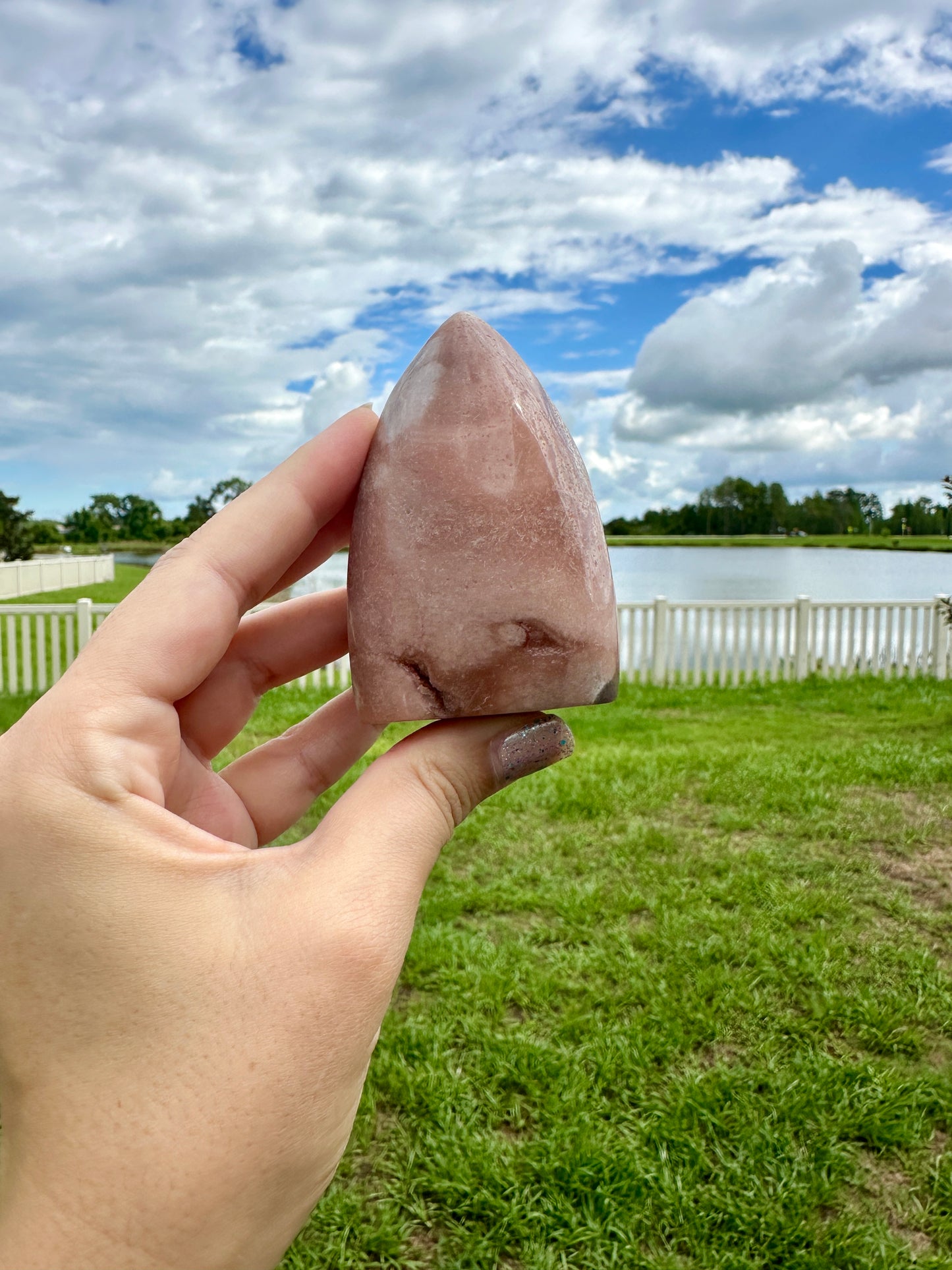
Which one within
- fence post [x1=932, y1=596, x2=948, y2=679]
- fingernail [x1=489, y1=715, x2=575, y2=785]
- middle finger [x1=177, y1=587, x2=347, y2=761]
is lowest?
fence post [x1=932, y1=596, x2=948, y2=679]

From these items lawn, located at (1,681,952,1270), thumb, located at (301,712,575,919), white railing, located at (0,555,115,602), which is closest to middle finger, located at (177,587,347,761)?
thumb, located at (301,712,575,919)

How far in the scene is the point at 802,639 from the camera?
1252 cm

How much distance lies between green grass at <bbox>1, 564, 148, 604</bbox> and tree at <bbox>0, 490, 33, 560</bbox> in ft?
9.67

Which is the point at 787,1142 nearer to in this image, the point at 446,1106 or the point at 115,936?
the point at 446,1106

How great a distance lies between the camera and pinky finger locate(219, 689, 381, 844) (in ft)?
6.98

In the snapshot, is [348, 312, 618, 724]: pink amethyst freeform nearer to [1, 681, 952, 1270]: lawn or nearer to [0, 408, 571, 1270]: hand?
[0, 408, 571, 1270]: hand

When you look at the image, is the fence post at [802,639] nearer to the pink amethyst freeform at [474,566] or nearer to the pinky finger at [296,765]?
the pinky finger at [296,765]

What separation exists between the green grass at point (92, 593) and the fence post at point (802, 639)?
46.5 ft

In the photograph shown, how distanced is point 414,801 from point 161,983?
0.48 m

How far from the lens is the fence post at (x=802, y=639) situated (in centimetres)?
1249

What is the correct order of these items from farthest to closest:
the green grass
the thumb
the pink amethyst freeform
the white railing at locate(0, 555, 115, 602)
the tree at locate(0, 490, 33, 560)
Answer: the tree at locate(0, 490, 33, 560) → the white railing at locate(0, 555, 115, 602) → the green grass → the pink amethyst freeform → the thumb

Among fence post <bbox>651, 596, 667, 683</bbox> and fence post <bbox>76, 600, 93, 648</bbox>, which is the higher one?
fence post <bbox>76, 600, 93, 648</bbox>

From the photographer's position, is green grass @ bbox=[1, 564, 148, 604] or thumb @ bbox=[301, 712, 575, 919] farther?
green grass @ bbox=[1, 564, 148, 604]

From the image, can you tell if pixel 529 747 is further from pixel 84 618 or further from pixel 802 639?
pixel 802 639
